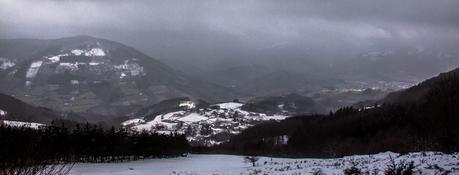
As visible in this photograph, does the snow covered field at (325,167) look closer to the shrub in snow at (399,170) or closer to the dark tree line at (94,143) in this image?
the shrub in snow at (399,170)

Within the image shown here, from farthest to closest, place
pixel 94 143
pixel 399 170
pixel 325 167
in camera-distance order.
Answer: pixel 94 143
pixel 325 167
pixel 399 170

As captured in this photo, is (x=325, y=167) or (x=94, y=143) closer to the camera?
(x=325, y=167)

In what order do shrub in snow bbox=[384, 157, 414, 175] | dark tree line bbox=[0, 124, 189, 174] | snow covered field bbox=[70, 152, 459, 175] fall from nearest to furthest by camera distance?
shrub in snow bbox=[384, 157, 414, 175]
snow covered field bbox=[70, 152, 459, 175]
dark tree line bbox=[0, 124, 189, 174]

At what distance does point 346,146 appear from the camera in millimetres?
149000

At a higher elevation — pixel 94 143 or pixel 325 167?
pixel 94 143

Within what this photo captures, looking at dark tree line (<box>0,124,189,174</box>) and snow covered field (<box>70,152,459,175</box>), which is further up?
dark tree line (<box>0,124,189,174</box>)

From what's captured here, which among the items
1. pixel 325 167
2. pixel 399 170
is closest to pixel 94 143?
pixel 325 167

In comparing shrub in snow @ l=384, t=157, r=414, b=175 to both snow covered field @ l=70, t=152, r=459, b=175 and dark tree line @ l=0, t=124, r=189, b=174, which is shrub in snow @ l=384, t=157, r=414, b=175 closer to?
snow covered field @ l=70, t=152, r=459, b=175

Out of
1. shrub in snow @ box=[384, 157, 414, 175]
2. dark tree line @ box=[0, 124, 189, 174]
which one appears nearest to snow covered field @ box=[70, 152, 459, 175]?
shrub in snow @ box=[384, 157, 414, 175]

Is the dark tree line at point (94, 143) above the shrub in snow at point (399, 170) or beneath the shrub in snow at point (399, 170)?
above

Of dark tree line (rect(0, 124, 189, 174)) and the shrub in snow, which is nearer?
the shrub in snow

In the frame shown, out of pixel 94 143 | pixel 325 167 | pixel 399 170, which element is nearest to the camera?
pixel 399 170

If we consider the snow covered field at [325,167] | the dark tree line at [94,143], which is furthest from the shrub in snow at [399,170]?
the dark tree line at [94,143]

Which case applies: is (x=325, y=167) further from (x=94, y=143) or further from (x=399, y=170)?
(x=94, y=143)
